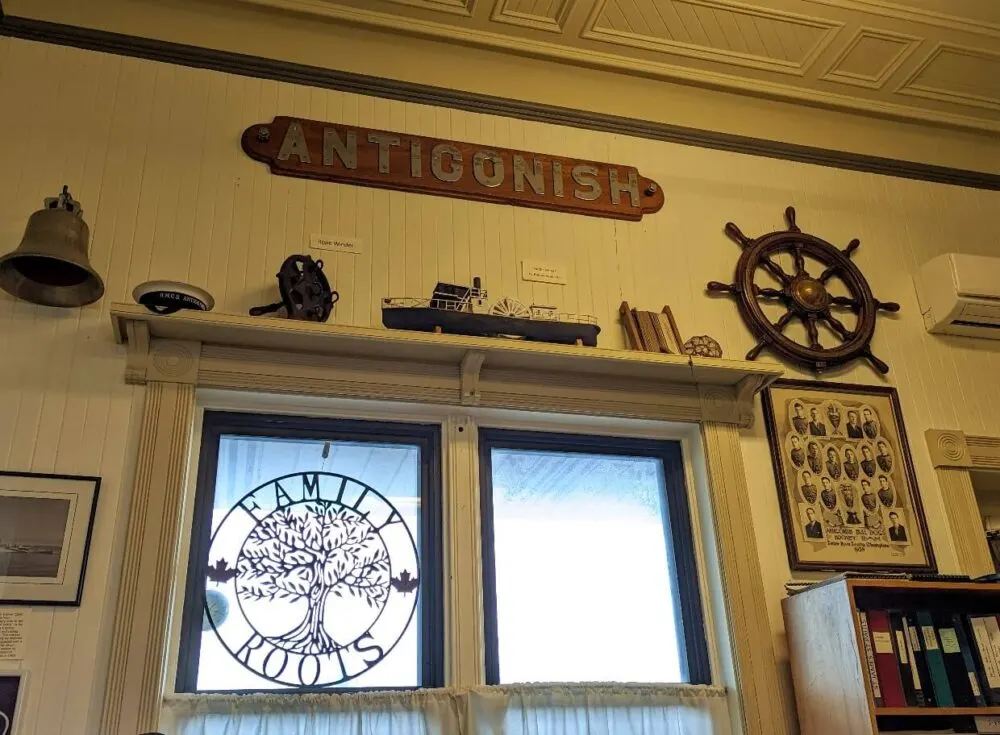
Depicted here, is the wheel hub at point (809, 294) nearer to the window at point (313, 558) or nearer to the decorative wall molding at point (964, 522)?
the decorative wall molding at point (964, 522)

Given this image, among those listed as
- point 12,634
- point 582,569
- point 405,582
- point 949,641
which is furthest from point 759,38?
point 12,634

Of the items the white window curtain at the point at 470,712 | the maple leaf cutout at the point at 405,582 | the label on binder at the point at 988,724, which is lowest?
the label on binder at the point at 988,724

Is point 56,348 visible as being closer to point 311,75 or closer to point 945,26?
point 311,75

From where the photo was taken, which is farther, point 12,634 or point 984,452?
point 984,452

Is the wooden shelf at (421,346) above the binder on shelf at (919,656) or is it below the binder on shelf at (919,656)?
above

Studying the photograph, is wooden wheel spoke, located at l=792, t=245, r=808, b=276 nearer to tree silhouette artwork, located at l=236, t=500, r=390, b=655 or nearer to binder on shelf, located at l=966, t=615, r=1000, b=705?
binder on shelf, located at l=966, t=615, r=1000, b=705

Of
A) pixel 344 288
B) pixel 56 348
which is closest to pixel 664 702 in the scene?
pixel 344 288

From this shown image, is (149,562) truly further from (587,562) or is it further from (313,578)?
(587,562)

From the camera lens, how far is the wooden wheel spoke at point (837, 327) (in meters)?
3.43

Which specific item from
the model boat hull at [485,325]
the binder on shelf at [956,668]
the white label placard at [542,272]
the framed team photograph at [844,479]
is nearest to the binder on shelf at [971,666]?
the binder on shelf at [956,668]

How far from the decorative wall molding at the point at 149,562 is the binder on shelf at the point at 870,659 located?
186cm

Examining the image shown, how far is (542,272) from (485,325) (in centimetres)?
43

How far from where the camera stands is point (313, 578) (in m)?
2.62

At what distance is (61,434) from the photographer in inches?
98.7
